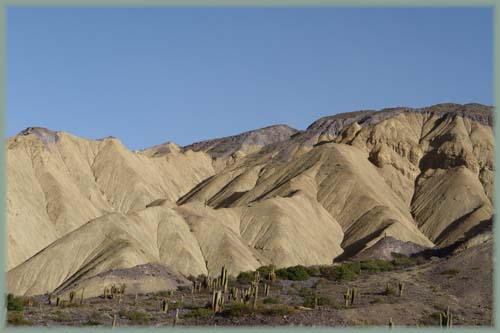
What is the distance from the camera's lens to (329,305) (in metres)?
44.5

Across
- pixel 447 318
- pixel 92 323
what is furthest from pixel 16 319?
pixel 447 318

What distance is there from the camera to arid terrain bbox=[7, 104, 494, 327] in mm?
45031

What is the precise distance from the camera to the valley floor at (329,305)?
38.8 m

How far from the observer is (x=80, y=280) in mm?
59594

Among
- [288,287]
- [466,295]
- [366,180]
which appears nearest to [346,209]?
[366,180]

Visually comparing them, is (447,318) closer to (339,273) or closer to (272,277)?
(272,277)

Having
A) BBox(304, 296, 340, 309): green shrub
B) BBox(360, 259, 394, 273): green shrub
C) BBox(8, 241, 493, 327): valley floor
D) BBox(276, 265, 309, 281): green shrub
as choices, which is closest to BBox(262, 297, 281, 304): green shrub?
BBox(8, 241, 493, 327): valley floor

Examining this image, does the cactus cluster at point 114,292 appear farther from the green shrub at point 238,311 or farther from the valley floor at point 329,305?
the green shrub at point 238,311

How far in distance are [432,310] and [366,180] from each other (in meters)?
70.1

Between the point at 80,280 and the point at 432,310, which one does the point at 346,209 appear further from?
the point at 432,310

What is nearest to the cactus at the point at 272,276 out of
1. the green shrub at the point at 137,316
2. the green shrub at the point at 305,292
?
the green shrub at the point at 305,292

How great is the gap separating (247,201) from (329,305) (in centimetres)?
6783

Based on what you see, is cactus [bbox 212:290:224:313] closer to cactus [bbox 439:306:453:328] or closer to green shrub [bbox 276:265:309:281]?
Answer: cactus [bbox 439:306:453:328]

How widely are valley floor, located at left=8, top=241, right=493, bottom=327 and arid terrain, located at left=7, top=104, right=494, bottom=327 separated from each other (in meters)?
0.16
